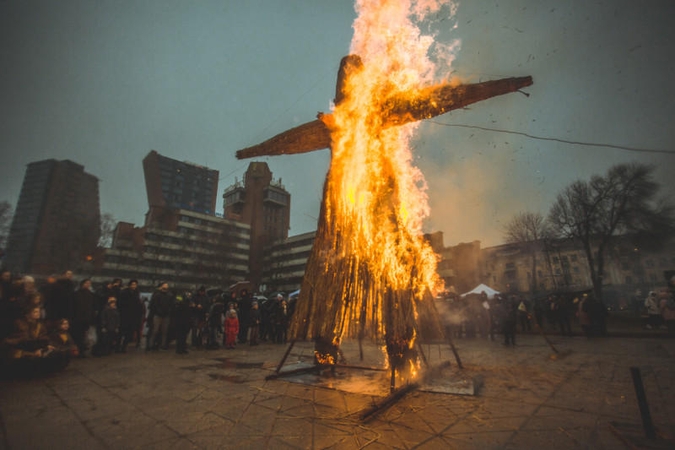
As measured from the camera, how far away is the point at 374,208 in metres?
4.85

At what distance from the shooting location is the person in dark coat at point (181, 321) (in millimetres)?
8180

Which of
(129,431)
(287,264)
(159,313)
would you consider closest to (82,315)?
(159,313)

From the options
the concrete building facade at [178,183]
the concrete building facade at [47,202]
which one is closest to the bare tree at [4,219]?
the concrete building facade at [47,202]

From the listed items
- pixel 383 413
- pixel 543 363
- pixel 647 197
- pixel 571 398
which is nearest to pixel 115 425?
pixel 383 413

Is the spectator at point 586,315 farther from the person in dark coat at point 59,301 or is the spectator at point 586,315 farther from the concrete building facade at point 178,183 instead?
the concrete building facade at point 178,183

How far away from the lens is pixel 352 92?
5.54m

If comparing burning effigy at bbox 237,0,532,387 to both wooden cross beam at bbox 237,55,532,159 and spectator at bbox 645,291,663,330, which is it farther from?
spectator at bbox 645,291,663,330

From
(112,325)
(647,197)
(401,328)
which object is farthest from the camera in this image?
(647,197)

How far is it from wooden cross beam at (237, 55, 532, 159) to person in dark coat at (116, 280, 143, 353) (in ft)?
17.9

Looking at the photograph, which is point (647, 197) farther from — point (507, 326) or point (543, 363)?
point (543, 363)

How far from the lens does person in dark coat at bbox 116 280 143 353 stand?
8.26 m

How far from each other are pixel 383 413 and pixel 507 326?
8791 millimetres

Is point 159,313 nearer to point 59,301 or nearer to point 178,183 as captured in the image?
point 59,301

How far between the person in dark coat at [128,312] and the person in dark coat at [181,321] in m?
0.99
